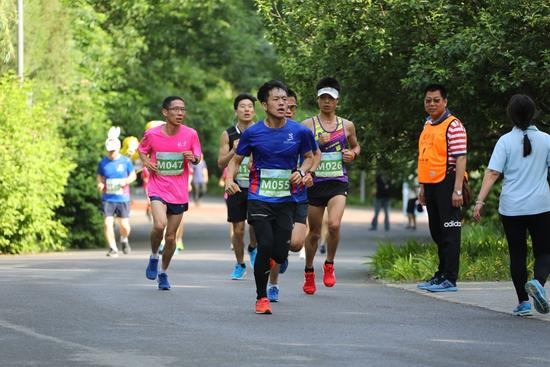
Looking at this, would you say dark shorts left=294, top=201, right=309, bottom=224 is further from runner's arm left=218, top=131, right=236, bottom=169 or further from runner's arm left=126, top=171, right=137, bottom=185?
runner's arm left=126, top=171, right=137, bottom=185

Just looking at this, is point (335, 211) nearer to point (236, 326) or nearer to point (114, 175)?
point (236, 326)

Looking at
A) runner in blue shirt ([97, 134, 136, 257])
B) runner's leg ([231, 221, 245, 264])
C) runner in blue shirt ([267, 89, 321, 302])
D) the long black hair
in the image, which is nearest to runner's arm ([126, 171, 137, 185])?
runner in blue shirt ([97, 134, 136, 257])

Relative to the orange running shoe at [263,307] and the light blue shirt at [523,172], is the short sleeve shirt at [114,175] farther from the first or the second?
the light blue shirt at [523,172]

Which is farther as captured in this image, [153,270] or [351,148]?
[153,270]

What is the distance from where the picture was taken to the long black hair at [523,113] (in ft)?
36.7

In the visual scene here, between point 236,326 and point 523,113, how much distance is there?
298 centimetres

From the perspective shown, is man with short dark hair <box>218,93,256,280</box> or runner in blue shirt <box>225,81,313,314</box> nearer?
runner in blue shirt <box>225,81,313,314</box>

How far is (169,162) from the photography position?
44.6ft

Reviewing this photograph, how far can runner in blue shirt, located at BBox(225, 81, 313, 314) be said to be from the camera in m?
11.3

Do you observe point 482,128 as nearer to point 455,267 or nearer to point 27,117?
point 455,267

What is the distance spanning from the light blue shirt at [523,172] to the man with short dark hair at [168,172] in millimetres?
3432

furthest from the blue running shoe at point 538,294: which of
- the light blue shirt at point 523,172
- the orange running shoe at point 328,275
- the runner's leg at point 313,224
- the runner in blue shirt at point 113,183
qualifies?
the runner in blue shirt at point 113,183

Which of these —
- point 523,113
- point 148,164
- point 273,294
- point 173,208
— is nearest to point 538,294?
point 523,113

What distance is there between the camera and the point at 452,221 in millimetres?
13484
